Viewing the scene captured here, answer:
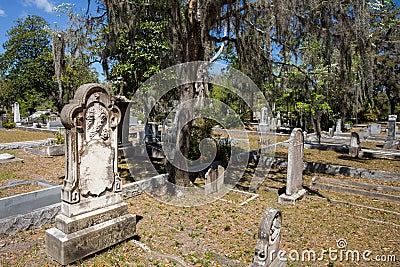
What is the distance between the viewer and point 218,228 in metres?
5.41

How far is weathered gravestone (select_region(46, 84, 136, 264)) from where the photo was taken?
3.94 meters

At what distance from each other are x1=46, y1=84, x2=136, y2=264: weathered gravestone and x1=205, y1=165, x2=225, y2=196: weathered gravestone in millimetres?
3038

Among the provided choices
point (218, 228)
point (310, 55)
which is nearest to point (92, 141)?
point (218, 228)

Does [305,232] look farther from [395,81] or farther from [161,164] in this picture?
[395,81]

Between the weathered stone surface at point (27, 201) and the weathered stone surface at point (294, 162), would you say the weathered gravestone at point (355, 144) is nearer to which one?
the weathered stone surface at point (294, 162)

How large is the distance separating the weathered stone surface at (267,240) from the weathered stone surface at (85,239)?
7.35ft

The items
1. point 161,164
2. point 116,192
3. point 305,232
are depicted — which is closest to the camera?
point 116,192

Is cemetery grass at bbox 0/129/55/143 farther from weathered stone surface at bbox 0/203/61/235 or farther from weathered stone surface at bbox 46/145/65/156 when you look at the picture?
weathered stone surface at bbox 0/203/61/235

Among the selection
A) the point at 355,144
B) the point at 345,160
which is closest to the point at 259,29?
the point at 345,160

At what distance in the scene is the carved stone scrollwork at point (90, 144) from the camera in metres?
4.05

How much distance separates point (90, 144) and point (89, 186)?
2.13 feet

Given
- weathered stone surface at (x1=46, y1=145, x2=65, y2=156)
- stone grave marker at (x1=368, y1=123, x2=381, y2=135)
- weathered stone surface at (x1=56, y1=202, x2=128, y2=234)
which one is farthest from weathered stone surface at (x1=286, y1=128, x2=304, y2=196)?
stone grave marker at (x1=368, y1=123, x2=381, y2=135)

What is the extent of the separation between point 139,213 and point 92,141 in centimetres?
232

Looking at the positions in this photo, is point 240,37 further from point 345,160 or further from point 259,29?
Result: point 345,160
